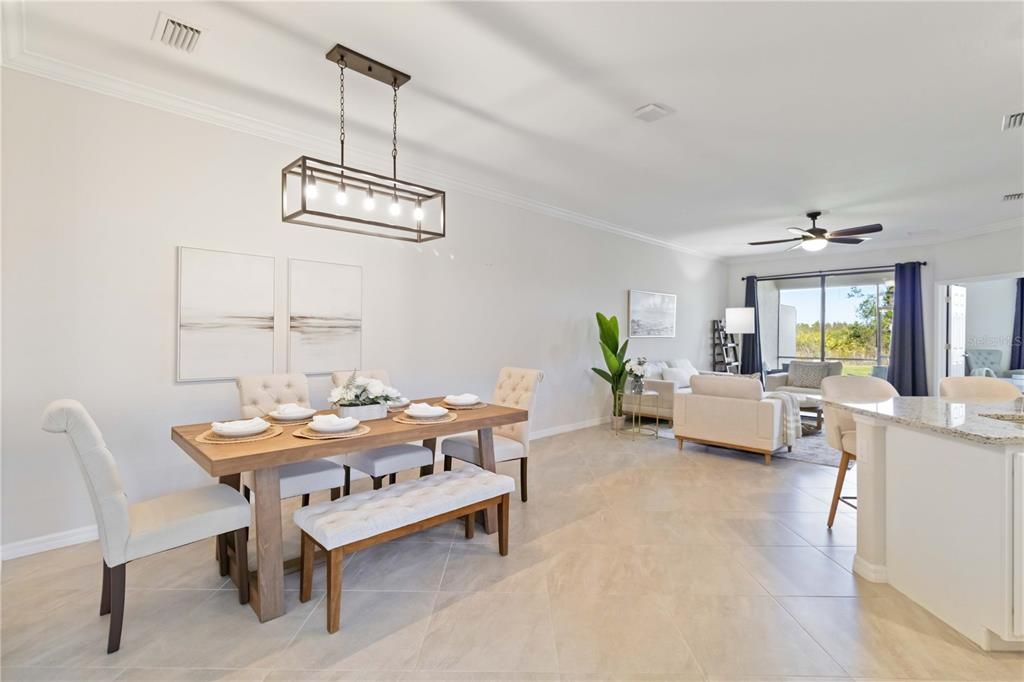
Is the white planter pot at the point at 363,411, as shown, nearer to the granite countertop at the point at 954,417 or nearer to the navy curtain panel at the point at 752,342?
the granite countertop at the point at 954,417

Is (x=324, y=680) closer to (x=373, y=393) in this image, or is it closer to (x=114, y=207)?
(x=373, y=393)

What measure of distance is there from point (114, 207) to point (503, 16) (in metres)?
2.55

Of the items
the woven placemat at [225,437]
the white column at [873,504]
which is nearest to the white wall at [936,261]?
the white column at [873,504]

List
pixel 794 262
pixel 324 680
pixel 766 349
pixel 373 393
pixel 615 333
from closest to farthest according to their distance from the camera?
1. pixel 324 680
2. pixel 373 393
3. pixel 615 333
4. pixel 794 262
5. pixel 766 349

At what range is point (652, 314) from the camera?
7113mm

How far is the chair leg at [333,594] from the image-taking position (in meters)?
1.91

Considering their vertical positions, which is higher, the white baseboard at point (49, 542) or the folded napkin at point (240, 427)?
the folded napkin at point (240, 427)

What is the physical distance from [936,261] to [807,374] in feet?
7.84

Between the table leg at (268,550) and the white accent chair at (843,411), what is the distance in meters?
3.16

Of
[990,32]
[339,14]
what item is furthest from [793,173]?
[339,14]

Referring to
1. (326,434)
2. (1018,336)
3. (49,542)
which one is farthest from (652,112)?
(1018,336)

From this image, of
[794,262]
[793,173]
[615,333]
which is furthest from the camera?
[794,262]

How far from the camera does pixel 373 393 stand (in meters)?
2.67

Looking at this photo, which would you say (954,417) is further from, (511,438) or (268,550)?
(268,550)
